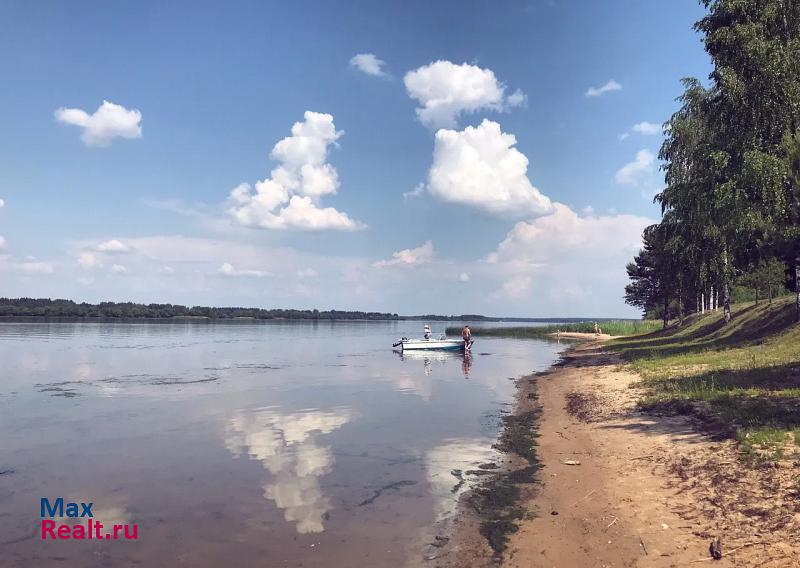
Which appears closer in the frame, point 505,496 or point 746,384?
point 505,496

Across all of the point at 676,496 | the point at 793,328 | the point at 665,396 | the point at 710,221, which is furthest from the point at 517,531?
the point at 710,221

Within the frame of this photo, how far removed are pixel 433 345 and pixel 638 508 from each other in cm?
4681

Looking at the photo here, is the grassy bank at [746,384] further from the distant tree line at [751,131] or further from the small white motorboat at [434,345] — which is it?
the small white motorboat at [434,345]

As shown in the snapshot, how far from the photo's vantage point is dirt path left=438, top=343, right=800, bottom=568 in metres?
7.54

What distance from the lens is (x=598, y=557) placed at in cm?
779

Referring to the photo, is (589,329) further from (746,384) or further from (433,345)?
(746,384)

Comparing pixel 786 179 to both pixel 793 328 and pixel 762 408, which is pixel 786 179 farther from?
pixel 762 408

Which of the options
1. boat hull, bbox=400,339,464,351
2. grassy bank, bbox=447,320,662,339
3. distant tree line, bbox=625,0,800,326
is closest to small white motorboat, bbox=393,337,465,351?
boat hull, bbox=400,339,464,351

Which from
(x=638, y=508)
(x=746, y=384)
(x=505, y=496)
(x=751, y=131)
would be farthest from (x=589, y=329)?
(x=638, y=508)

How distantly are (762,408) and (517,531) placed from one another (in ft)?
28.1

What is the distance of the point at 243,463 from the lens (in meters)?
14.0

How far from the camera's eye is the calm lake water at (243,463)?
352 inches

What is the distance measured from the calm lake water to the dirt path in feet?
5.49

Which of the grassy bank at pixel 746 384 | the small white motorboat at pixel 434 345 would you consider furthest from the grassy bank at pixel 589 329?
the grassy bank at pixel 746 384
